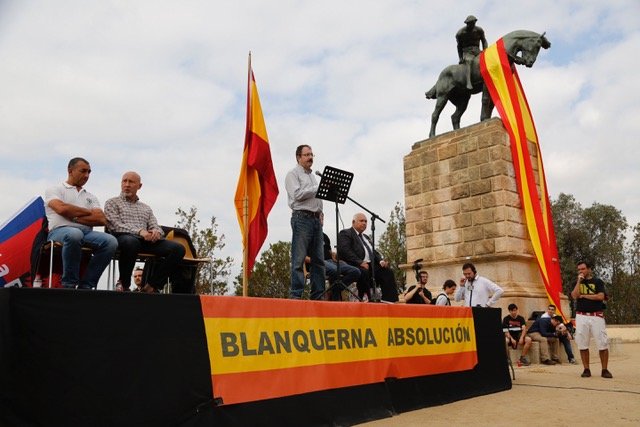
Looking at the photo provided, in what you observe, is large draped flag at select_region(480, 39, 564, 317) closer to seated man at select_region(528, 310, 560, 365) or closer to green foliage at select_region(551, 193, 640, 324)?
seated man at select_region(528, 310, 560, 365)

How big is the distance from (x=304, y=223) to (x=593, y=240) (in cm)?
4059

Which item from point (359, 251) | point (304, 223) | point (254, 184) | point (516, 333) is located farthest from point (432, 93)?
point (304, 223)

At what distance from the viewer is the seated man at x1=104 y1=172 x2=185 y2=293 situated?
5.45 metres

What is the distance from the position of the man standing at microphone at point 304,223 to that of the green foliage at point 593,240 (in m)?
34.4

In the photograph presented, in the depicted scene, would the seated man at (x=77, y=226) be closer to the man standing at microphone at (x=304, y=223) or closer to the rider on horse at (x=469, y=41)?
the man standing at microphone at (x=304, y=223)

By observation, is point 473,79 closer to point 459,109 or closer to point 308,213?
point 459,109

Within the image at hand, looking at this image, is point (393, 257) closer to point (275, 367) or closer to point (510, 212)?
point (510, 212)

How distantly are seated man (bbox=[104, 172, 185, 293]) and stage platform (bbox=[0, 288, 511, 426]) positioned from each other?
1675 mm

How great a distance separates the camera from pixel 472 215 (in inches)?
520

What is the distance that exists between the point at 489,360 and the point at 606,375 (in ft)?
8.07

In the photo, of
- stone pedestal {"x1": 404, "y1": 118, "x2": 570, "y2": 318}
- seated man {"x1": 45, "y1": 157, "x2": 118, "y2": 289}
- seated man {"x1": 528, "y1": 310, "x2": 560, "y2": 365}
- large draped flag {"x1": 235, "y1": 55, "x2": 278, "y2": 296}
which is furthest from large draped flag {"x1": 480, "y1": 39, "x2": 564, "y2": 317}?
seated man {"x1": 45, "y1": 157, "x2": 118, "y2": 289}

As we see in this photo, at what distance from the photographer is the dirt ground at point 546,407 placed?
4.85 meters

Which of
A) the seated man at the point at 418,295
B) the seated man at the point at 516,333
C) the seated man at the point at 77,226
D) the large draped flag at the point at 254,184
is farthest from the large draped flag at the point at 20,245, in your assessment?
the seated man at the point at 516,333

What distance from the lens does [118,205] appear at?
5.65m
